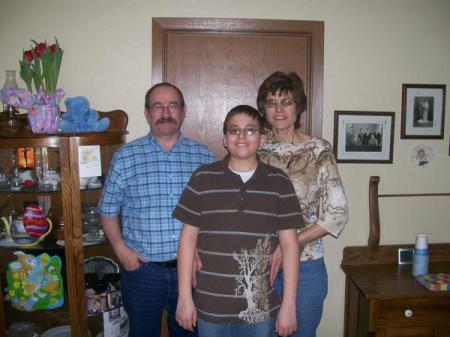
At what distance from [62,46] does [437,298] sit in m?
2.28

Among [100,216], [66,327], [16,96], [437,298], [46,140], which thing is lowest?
[66,327]

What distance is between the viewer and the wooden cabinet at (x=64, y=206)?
1605mm

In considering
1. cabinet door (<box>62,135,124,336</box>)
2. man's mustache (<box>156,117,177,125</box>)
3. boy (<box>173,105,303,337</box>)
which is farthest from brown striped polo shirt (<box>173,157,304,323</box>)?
cabinet door (<box>62,135,124,336</box>)

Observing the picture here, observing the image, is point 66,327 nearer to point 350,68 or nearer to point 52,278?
point 52,278

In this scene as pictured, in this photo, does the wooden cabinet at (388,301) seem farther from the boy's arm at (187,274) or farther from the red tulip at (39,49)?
the red tulip at (39,49)

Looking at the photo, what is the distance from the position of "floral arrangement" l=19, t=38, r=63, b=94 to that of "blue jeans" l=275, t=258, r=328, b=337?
A: 1.42 m

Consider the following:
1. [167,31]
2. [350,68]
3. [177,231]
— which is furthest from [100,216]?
[350,68]

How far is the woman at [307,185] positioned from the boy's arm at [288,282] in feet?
0.55

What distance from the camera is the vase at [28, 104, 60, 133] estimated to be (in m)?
1.62

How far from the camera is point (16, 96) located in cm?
173

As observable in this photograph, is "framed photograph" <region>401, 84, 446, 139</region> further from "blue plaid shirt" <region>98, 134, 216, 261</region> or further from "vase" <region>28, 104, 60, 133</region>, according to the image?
"vase" <region>28, 104, 60, 133</region>

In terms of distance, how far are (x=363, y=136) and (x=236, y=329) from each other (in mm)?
1304

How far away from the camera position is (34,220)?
1.71m

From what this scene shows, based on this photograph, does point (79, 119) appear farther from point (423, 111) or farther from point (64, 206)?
point (423, 111)
